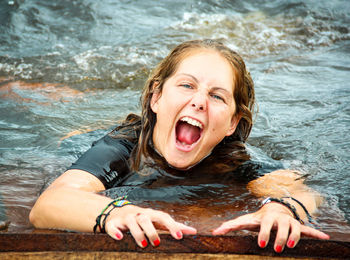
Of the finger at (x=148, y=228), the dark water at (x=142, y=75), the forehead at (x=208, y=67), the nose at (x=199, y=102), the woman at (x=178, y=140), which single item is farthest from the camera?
the dark water at (x=142, y=75)

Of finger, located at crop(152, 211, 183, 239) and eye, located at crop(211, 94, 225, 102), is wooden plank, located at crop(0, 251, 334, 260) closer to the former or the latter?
finger, located at crop(152, 211, 183, 239)

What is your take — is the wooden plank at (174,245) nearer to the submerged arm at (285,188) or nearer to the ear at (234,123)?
the submerged arm at (285,188)

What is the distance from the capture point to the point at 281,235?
72.3 inches

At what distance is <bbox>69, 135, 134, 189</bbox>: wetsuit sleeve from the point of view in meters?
2.73

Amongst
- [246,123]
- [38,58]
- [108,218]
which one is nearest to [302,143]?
[246,123]

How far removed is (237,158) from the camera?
10.5 feet

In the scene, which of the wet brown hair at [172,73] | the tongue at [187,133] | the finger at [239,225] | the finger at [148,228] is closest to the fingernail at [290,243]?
the finger at [239,225]

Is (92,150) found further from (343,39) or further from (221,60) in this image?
(343,39)

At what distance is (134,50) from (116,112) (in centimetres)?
225

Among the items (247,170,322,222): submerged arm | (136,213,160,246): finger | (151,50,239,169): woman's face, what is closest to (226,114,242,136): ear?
(151,50,239,169): woman's face

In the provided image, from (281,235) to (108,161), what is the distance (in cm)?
135

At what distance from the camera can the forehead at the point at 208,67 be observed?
9.27 feet

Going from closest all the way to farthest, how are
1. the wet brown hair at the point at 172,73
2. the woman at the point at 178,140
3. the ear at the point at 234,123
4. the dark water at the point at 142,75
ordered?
the woman at the point at 178,140, the wet brown hair at the point at 172,73, the ear at the point at 234,123, the dark water at the point at 142,75

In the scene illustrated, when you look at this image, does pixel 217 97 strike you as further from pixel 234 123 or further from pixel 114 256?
pixel 114 256
